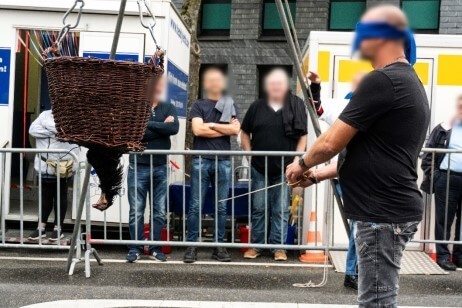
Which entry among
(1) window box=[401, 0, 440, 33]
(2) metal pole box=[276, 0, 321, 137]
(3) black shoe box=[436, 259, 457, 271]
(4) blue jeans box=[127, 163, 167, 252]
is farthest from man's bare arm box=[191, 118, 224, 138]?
(1) window box=[401, 0, 440, 33]

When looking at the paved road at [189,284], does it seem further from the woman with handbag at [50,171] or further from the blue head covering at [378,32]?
the blue head covering at [378,32]

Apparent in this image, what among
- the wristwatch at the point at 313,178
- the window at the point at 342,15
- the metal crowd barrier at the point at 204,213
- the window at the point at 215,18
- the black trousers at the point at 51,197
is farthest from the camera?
the window at the point at 215,18

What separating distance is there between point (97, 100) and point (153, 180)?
350 cm

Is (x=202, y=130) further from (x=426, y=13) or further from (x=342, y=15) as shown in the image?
(x=426, y=13)

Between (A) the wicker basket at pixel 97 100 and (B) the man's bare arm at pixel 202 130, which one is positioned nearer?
(A) the wicker basket at pixel 97 100

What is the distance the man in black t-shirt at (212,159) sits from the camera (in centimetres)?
684

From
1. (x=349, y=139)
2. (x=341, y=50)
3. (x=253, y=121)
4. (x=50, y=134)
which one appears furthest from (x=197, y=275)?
(x=349, y=139)

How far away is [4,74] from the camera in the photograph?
24.8ft

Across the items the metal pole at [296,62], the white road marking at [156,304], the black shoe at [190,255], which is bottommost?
the white road marking at [156,304]

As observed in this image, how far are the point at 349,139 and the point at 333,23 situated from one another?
12.0m

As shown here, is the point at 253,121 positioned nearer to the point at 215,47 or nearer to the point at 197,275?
the point at 197,275

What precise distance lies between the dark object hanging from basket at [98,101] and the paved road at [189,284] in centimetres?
227

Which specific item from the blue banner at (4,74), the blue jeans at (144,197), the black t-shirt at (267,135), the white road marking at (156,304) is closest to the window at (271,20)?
the black t-shirt at (267,135)

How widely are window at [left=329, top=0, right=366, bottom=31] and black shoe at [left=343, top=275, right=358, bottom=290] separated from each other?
964cm
